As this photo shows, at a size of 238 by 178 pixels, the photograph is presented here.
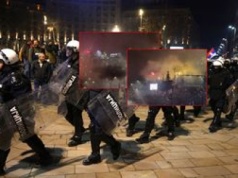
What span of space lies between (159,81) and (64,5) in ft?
390

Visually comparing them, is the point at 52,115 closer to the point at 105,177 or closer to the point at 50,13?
the point at 105,177

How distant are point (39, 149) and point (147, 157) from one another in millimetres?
1915

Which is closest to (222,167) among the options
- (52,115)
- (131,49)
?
(131,49)

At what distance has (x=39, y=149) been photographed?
647 cm

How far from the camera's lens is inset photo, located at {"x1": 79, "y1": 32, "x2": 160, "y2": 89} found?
6.48 m

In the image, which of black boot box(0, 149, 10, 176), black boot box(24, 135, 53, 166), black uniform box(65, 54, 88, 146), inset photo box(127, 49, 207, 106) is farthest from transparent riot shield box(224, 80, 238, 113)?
black boot box(0, 149, 10, 176)

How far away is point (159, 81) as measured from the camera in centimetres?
689

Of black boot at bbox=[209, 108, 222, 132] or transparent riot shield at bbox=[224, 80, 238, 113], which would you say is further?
transparent riot shield at bbox=[224, 80, 238, 113]

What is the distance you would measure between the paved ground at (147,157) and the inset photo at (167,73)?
103 cm

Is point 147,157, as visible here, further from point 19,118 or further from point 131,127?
point 19,118

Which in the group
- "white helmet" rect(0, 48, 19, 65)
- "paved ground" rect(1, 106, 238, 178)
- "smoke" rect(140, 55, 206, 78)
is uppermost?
"white helmet" rect(0, 48, 19, 65)

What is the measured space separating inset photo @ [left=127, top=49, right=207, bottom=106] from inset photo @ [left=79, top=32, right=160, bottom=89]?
140 millimetres

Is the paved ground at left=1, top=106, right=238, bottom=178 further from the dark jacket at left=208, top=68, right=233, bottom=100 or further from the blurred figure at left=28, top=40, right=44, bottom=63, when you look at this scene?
the blurred figure at left=28, top=40, right=44, bottom=63

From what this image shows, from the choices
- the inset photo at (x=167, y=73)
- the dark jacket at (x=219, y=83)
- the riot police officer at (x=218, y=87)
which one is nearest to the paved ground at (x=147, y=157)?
the riot police officer at (x=218, y=87)
